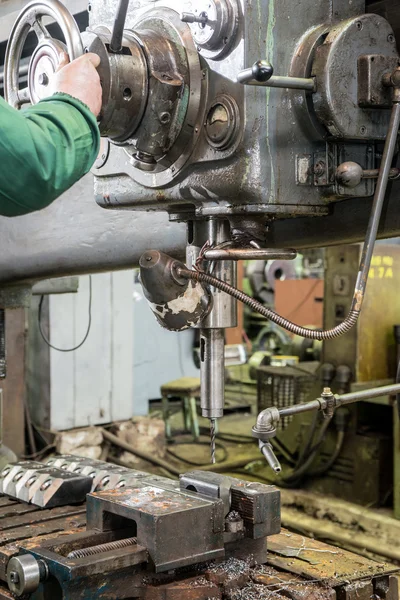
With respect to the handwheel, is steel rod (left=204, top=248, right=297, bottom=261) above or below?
below

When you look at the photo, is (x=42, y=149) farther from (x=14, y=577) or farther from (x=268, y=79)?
(x=14, y=577)

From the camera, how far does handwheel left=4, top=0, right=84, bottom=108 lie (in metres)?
1.03

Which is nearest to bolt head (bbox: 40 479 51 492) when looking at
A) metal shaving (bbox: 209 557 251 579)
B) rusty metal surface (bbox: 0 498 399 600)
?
A: rusty metal surface (bbox: 0 498 399 600)

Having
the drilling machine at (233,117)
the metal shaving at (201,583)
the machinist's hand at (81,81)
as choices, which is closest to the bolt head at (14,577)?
the metal shaving at (201,583)

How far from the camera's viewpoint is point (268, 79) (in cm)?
93

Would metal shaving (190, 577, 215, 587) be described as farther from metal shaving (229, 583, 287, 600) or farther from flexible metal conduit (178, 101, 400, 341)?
flexible metal conduit (178, 101, 400, 341)

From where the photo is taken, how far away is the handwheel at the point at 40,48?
3.37 ft

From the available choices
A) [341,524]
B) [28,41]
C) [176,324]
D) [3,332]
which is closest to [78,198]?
[28,41]

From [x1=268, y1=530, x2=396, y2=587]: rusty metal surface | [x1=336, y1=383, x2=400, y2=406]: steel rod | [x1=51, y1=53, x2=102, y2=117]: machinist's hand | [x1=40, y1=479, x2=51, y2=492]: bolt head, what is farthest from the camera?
[x1=40, y1=479, x2=51, y2=492]: bolt head

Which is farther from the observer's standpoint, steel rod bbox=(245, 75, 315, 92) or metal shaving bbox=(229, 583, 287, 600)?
metal shaving bbox=(229, 583, 287, 600)

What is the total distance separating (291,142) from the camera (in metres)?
1.02

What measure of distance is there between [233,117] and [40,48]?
0.30m

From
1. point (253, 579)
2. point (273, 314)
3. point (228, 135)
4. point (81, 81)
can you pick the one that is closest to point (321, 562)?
point (253, 579)

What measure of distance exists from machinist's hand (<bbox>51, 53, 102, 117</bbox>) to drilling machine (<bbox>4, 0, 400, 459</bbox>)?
37 millimetres
